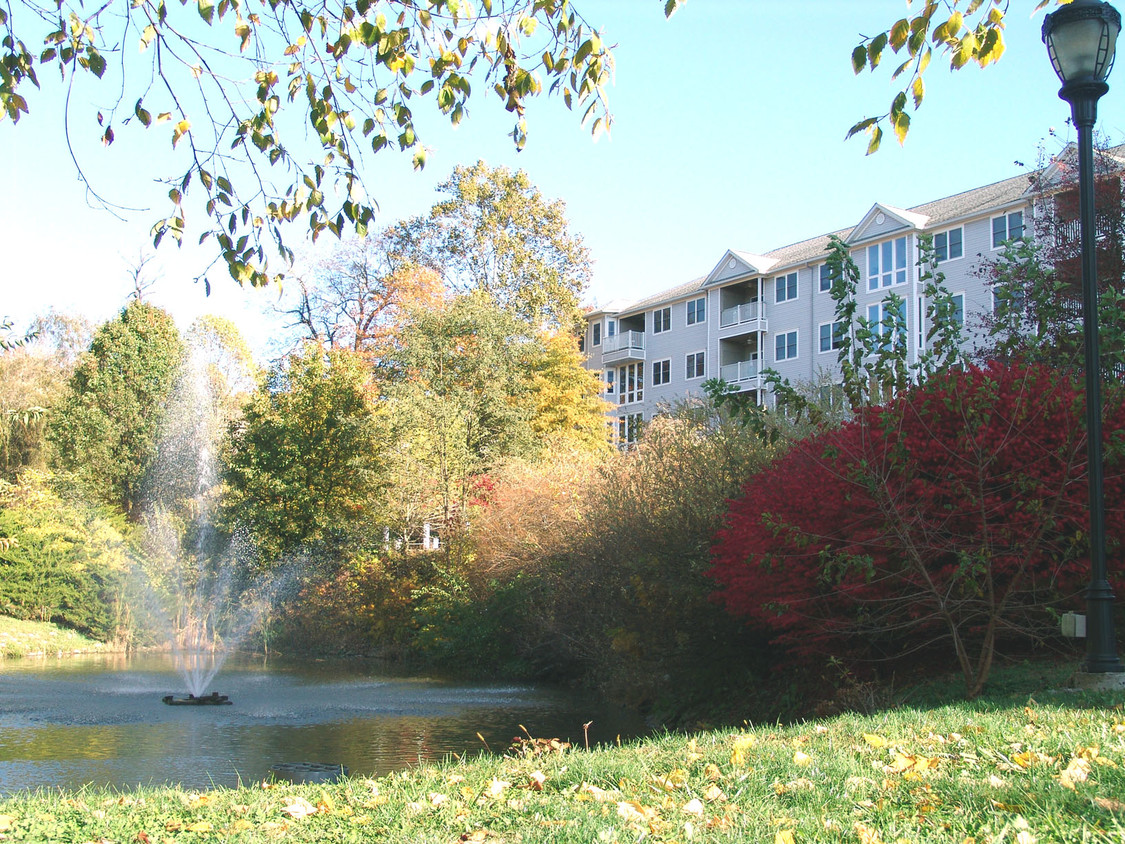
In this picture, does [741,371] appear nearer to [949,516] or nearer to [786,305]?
[786,305]

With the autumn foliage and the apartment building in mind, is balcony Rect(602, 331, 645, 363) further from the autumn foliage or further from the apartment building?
the autumn foliage

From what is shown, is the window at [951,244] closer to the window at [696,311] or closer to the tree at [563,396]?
the window at [696,311]

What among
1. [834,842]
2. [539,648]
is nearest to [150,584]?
[539,648]

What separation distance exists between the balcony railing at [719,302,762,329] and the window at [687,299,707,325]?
1687mm

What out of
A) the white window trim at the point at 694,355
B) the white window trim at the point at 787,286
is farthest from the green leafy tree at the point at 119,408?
the white window trim at the point at 787,286

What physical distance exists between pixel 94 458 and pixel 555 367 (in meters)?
17.0

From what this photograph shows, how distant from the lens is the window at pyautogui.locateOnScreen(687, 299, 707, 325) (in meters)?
46.0

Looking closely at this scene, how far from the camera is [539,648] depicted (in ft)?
80.6

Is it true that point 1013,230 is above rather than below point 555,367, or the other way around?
above

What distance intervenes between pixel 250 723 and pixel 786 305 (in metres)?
31.3

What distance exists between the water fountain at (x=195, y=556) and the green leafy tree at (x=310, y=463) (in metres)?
1.21

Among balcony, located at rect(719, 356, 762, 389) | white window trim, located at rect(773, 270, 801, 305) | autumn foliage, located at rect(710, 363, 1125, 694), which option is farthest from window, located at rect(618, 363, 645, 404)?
autumn foliage, located at rect(710, 363, 1125, 694)

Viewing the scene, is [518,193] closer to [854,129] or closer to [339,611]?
[339,611]

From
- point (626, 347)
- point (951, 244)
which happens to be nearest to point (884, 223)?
point (951, 244)
